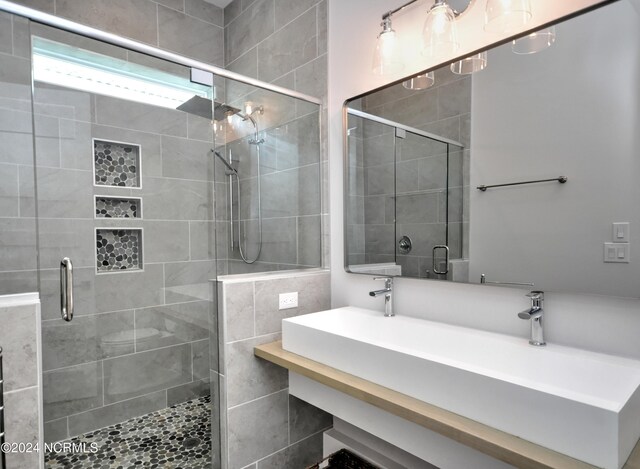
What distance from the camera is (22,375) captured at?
3.84 ft

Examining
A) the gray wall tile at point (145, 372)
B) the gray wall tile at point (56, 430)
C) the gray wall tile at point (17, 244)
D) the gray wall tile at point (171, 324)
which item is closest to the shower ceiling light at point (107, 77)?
the gray wall tile at point (17, 244)

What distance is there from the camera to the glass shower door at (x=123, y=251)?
148cm

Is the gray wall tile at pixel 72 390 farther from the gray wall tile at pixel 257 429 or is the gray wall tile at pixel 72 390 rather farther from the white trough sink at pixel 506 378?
the white trough sink at pixel 506 378

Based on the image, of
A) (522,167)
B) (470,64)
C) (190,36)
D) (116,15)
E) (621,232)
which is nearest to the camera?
(621,232)

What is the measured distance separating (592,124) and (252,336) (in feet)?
5.03

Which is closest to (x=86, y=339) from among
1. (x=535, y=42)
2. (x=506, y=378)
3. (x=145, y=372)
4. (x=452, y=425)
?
(x=145, y=372)

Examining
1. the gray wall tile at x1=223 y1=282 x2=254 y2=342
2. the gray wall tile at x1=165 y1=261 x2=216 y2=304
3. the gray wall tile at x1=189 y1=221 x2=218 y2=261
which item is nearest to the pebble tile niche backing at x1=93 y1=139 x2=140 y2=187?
the gray wall tile at x1=189 y1=221 x2=218 y2=261

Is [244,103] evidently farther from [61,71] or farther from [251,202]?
[61,71]

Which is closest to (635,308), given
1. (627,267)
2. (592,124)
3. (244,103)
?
(627,267)

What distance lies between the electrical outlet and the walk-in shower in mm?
195

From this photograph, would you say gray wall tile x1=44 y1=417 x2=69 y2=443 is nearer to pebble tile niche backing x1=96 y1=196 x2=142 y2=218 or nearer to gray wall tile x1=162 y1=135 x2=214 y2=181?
pebble tile niche backing x1=96 y1=196 x2=142 y2=218

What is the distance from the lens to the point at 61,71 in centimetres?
148

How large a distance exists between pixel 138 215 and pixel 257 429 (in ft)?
3.92

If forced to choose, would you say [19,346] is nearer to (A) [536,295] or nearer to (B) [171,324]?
(B) [171,324]
